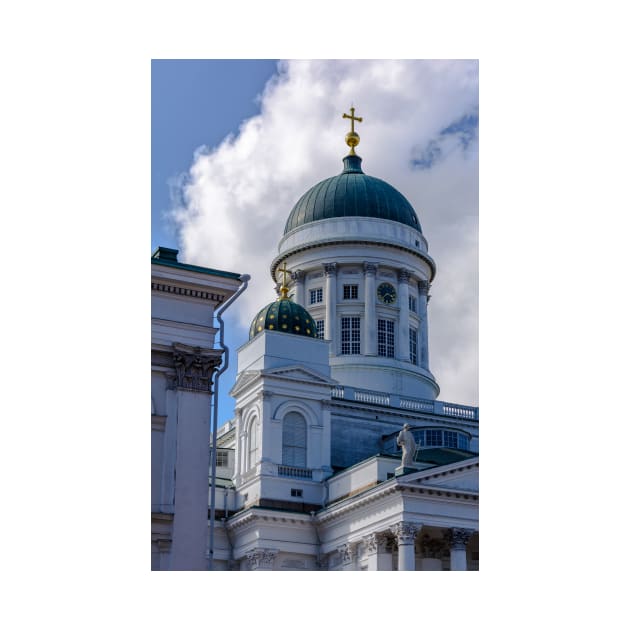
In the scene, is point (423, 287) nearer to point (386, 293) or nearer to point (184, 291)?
point (386, 293)

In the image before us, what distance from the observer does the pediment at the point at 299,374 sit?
4206 cm

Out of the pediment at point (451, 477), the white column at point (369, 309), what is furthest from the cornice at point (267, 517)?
the white column at point (369, 309)

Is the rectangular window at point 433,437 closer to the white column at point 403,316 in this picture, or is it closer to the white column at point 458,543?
the white column at point 403,316

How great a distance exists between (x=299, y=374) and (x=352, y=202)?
10873 millimetres

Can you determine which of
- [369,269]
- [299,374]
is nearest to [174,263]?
[299,374]

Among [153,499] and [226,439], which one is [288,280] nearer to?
[226,439]

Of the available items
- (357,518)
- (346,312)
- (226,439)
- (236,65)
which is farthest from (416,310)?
(236,65)

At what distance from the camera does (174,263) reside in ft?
77.9

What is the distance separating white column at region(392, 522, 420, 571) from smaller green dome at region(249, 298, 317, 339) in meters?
9.70

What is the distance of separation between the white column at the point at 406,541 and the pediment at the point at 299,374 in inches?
304

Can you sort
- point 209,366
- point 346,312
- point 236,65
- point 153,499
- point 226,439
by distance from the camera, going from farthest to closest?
point 346,312, point 226,439, point 209,366, point 153,499, point 236,65

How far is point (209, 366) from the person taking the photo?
2372 cm

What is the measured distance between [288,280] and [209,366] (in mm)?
27371

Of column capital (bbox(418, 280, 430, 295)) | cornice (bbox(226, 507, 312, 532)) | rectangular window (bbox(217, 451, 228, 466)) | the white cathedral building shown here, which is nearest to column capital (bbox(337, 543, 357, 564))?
the white cathedral building
